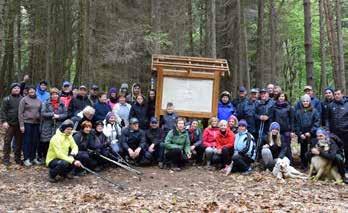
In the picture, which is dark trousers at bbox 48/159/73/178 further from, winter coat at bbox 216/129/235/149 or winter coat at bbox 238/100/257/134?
winter coat at bbox 238/100/257/134

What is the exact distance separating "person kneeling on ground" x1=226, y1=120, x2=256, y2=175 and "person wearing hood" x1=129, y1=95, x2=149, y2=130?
8.27 feet

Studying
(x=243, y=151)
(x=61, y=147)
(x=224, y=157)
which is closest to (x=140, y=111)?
(x=224, y=157)

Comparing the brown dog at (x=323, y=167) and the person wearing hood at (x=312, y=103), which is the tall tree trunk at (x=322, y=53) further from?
the brown dog at (x=323, y=167)

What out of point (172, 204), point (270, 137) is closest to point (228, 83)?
point (270, 137)

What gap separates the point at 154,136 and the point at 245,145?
230cm

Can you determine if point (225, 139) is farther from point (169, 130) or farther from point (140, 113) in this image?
point (140, 113)

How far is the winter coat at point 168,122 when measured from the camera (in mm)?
12234

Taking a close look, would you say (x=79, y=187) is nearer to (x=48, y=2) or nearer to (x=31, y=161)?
(x=31, y=161)

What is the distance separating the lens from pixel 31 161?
474 inches

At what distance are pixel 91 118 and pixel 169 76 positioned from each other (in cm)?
239

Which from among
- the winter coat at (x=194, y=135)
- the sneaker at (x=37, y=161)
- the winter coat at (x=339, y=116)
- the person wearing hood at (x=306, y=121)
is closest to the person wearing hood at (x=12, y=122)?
the sneaker at (x=37, y=161)

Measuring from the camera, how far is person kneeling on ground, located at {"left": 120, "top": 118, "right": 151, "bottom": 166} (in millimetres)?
11945

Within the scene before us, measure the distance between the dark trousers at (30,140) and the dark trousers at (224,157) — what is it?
436 cm

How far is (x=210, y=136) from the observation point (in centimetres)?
1202
